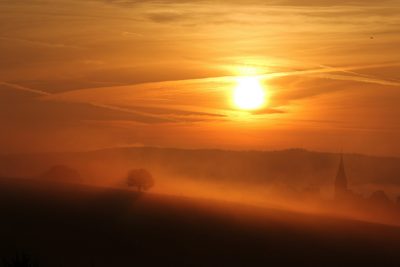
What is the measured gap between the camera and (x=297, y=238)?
369 feet

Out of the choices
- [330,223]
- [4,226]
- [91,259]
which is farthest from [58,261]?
[330,223]

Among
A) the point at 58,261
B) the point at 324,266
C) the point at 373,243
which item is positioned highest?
the point at 373,243

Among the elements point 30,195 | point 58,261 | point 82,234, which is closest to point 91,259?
point 58,261

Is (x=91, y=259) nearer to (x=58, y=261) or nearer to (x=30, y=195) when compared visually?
(x=58, y=261)

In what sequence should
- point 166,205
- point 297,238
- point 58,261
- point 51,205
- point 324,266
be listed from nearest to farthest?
point 58,261, point 324,266, point 297,238, point 51,205, point 166,205

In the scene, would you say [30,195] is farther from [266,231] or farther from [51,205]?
[266,231]

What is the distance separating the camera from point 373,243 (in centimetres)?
11538

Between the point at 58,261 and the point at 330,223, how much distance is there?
42408 millimetres

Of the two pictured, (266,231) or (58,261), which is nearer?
(58,261)

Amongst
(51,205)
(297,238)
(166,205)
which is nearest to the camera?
(297,238)

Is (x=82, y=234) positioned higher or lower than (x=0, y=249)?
higher

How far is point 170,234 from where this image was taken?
361ft

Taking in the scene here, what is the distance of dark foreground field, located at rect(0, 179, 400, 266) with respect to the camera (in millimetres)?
100500

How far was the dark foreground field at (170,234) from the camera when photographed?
100 m
